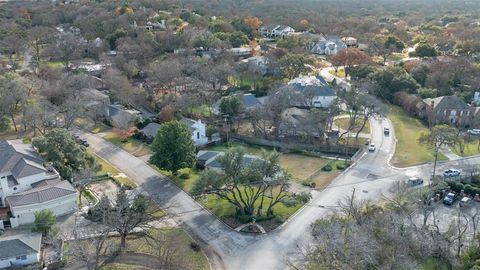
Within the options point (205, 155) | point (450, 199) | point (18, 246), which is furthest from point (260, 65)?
point (18, 246)

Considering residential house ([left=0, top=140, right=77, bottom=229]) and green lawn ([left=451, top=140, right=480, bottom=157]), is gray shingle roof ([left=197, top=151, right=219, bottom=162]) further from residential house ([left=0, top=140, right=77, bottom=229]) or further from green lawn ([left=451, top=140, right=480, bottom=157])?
green lawn ([left=451, top=140, right=480, bottom=157])

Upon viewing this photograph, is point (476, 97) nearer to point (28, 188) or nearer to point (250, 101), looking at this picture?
point (250, 101)

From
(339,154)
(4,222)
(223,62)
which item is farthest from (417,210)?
(223,62)

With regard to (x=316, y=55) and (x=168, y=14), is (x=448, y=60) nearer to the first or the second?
(x=316, y=55)

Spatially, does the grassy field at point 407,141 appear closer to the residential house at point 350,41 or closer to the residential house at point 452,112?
the residential house at point 452,112

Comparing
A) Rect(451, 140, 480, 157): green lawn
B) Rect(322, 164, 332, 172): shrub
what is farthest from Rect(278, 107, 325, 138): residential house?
Rect(451, 140, 480, 157): green lawn

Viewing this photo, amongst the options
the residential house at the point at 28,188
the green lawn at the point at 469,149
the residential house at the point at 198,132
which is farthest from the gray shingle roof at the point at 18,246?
Result: the green lawn at the point at 469,149
